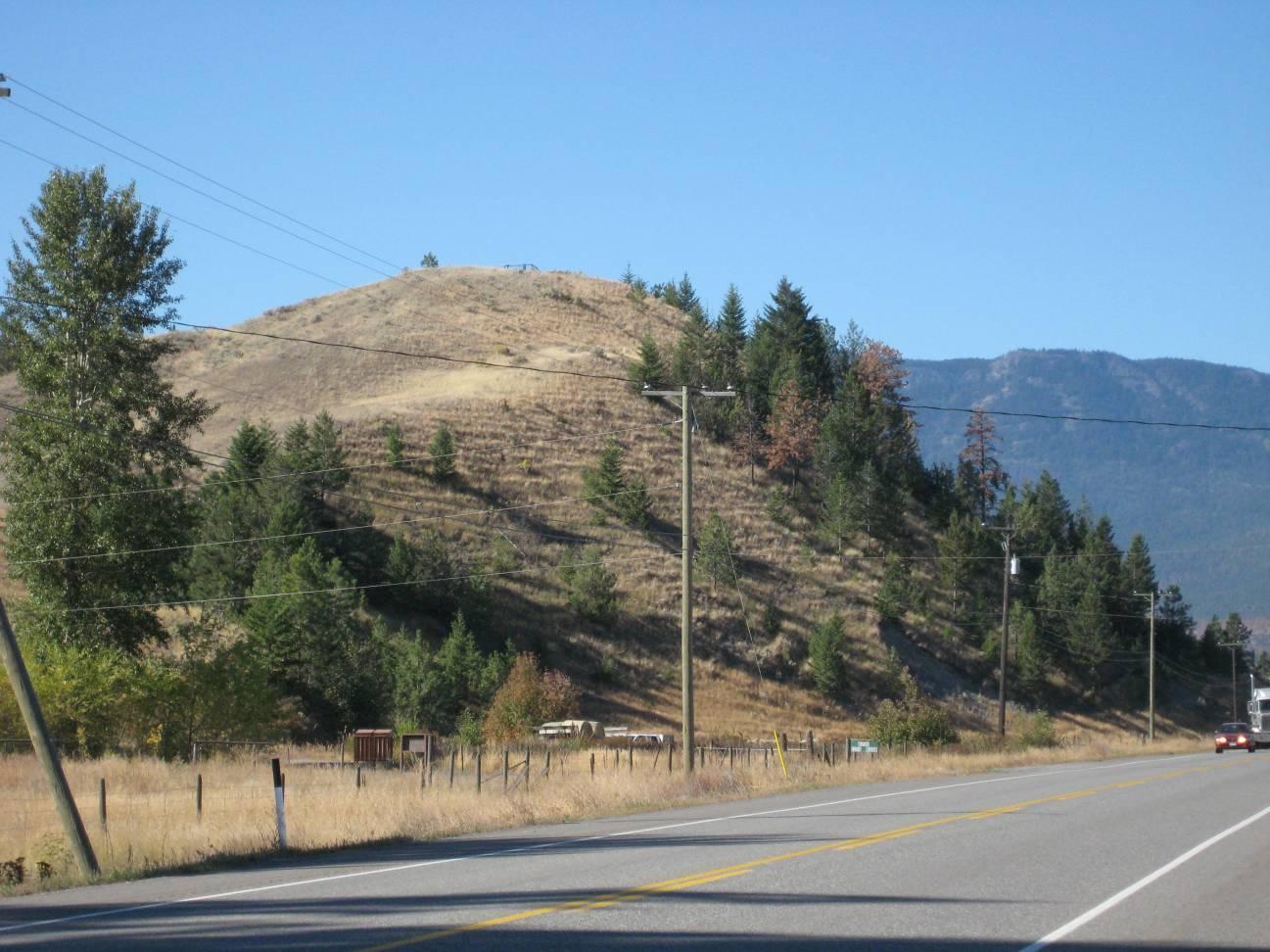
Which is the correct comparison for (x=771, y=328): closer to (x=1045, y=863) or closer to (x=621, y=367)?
(x=621, y=367)

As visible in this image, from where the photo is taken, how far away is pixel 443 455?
7481cm

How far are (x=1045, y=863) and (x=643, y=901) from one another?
505cm

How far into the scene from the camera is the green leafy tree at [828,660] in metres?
67.9

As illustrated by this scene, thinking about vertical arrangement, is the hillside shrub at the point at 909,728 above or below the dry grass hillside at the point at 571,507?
below

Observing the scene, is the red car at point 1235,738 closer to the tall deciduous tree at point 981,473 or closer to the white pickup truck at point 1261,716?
the white pickup truck at point 1261,716

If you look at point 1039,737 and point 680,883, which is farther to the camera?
point 1039,737

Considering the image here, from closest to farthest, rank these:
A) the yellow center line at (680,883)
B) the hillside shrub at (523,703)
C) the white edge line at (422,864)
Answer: the yellow center line at (680,883) < the white edge line at (422,864) < the hillside shrub at (523,703)

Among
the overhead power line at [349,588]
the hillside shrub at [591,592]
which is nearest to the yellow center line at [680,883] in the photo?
the overhead power line at [349,588]

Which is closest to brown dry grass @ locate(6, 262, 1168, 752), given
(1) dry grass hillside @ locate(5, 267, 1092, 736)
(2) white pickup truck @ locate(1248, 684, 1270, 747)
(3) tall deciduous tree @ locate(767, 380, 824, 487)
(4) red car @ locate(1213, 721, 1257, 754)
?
(1) dry grass hillside @ locate(5, 267, 1092, 736)

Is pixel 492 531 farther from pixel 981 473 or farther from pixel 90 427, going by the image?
pixel 981 473

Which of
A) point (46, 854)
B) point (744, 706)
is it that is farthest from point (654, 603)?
point (46, 854)

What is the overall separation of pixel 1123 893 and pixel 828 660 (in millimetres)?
57036

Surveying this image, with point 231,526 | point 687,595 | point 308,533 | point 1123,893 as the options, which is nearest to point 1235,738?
point 687,595

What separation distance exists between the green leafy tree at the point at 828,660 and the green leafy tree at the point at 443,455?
2301 cm
